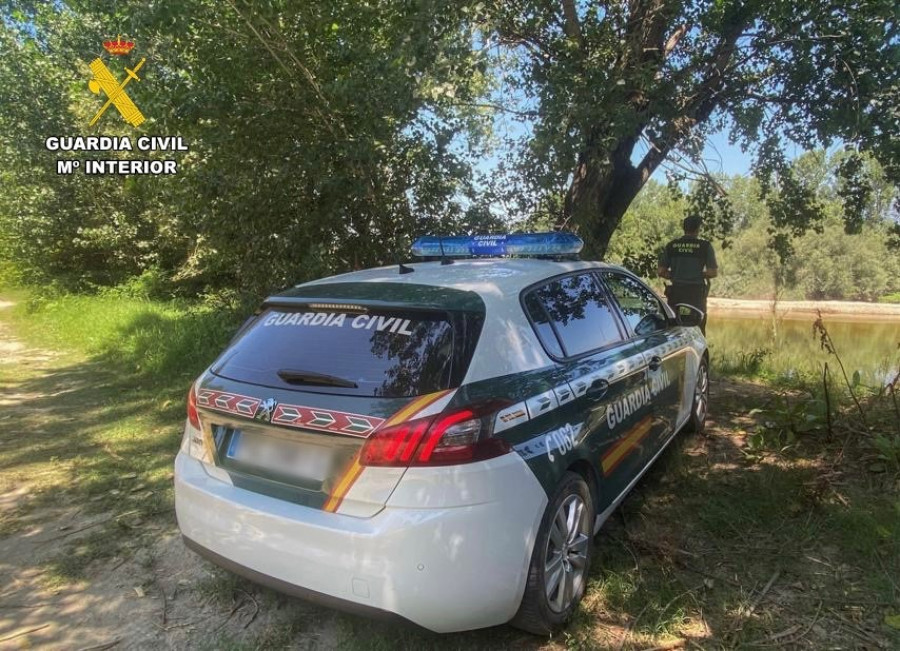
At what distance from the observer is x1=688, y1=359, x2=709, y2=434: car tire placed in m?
4.85

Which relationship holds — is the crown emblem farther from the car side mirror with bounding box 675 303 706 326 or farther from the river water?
the river water

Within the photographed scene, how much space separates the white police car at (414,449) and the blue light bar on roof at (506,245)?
0.78 m

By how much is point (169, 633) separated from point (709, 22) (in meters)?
6.29

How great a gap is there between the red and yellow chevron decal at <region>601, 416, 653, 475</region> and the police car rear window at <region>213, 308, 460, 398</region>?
3.69 feet

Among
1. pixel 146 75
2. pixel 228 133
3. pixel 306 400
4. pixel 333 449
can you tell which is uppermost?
pixel 146 75

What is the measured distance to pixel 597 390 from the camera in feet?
9.59

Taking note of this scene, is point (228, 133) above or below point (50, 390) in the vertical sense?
above

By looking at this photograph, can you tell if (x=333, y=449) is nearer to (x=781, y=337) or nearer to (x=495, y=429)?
(x=495, y=429)

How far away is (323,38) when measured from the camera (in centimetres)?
600

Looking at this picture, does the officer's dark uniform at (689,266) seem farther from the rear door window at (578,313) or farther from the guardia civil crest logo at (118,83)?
the guardia civil crest logo at (118,83)

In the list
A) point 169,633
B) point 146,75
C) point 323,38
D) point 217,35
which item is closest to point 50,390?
point 146,75

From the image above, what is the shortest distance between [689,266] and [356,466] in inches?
232

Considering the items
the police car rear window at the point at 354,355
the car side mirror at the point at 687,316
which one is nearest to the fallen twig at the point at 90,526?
the police car rear window at the point at 354,355

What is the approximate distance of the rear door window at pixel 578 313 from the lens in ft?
9.72
